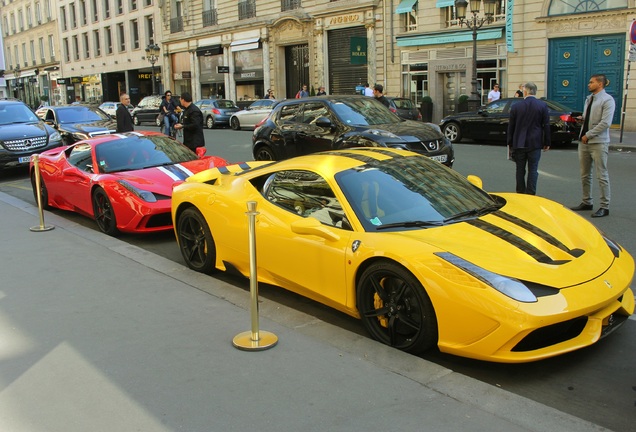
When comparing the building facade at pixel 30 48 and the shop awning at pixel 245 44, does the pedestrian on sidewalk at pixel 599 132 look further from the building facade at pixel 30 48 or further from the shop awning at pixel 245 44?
the building facade at pixel 30 48

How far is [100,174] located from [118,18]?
163 feet

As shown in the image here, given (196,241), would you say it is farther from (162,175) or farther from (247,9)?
(247,9)

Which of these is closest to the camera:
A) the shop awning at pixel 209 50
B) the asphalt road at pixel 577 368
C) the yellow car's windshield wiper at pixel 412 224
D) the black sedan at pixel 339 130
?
the asphalt road at pixel 577 368

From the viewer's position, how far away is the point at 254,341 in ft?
13.7

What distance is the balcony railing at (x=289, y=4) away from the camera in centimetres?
3508

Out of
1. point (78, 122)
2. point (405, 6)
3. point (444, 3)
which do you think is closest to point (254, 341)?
point (78, 122)

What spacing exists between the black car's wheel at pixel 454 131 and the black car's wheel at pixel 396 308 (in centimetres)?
1550

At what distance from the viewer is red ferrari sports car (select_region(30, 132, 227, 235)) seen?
25.0ft

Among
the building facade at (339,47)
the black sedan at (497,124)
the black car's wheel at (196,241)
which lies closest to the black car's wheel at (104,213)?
the black car's wheel at (196,241)

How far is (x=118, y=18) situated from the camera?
174 ft

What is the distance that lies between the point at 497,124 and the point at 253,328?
50.2 ft

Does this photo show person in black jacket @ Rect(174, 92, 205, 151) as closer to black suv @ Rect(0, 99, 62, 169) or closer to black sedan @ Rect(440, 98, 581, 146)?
black suv @ Rect(0, 99, 62, 169)

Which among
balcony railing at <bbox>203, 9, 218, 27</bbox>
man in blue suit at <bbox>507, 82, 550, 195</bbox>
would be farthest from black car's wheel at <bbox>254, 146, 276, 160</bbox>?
balcony railing at <bbox>203, 9, 218, 27</bbox>

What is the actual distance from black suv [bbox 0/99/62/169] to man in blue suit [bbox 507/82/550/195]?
10.5 metres
